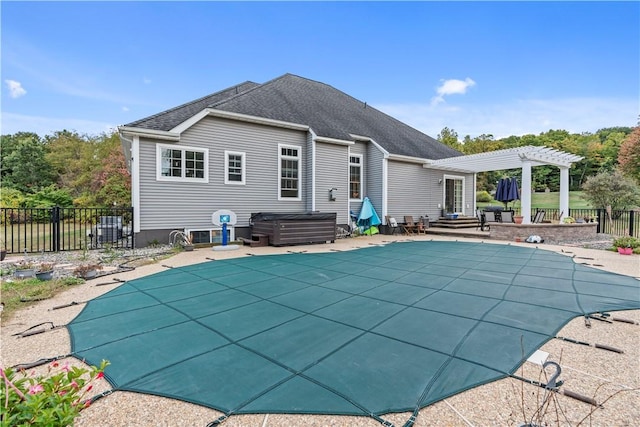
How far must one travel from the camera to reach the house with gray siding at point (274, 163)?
28.7 ft

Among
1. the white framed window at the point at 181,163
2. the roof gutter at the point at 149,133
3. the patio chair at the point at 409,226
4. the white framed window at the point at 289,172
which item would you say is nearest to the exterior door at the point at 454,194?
the patio chair at the point at 409,226

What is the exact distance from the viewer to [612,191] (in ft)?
53.5

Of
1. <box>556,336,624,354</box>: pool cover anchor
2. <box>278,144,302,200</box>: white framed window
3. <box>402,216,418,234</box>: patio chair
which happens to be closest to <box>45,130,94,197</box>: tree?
<box>278,144,302,200</box>: white framed window

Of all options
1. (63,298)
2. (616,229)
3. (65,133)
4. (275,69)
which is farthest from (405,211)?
(65,133)

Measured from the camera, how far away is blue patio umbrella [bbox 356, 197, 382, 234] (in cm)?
1259

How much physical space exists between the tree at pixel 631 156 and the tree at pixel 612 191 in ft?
8.17

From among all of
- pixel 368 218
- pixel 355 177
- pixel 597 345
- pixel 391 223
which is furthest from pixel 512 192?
pixel 597 345

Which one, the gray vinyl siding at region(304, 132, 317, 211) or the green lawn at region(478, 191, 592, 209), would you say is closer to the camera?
the gray vinyl siding at region(304, 132, 317, 211)

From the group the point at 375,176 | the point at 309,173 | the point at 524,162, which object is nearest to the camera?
the point at 524,162

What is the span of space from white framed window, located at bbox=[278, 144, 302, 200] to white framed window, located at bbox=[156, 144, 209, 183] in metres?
2.70

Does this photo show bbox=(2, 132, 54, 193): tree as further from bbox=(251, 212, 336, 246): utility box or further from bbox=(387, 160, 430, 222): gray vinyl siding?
bbox=(387, 160, 430, 222): gray vinyl siding

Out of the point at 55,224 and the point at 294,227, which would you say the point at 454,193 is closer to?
the point at 294,227

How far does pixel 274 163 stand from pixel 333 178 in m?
2.50

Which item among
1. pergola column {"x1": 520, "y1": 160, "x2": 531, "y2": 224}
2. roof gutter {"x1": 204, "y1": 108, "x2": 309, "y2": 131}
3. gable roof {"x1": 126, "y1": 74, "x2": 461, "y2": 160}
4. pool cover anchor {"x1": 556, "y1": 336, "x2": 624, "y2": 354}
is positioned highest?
gable roof {"x1": 126, "y1": 74, "x2": 461, "y2": 160}
